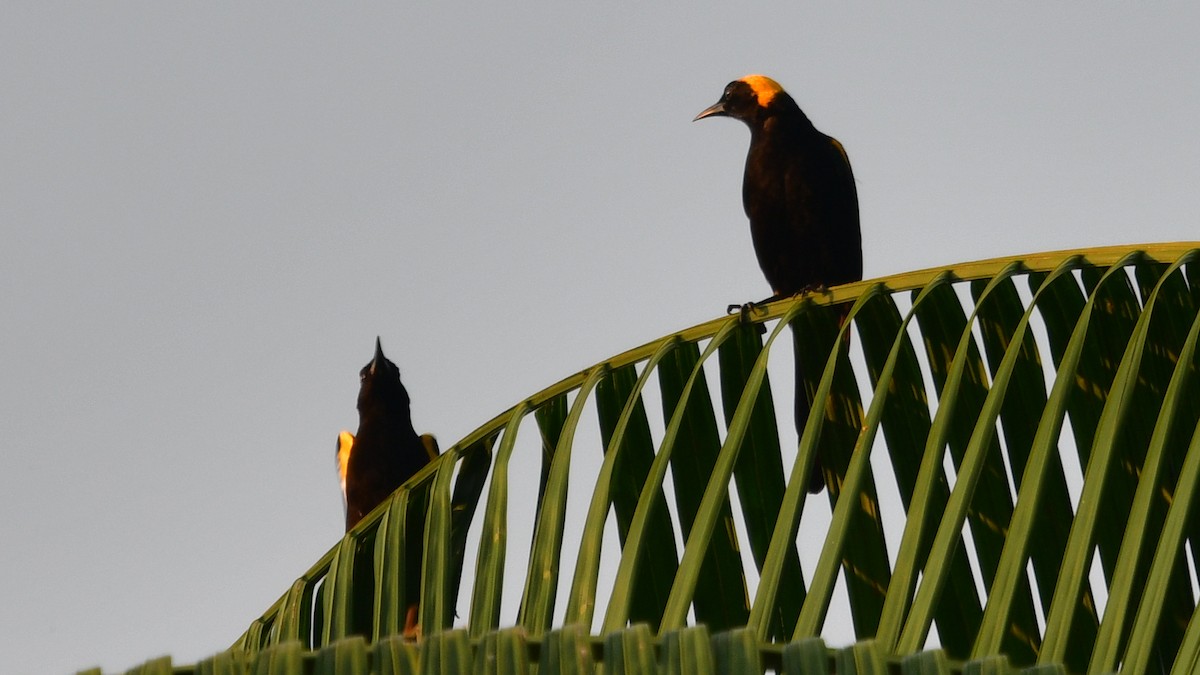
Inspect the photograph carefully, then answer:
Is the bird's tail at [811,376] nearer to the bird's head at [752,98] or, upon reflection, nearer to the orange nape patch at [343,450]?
the bird's head at [752,98]

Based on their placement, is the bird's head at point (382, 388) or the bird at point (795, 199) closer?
the bird at point (795, 199)

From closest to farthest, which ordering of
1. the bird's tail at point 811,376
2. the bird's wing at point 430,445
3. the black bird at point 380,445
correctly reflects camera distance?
the bird's tail at point 811,376
the black bird at point 380,445
the bird's wing at point 430,445

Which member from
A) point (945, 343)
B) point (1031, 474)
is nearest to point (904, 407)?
point (945, 343)

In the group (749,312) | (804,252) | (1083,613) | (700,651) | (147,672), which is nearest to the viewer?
(700,651)

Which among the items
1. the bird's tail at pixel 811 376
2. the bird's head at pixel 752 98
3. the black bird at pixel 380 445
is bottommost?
the bird's tail at pixel 811 376

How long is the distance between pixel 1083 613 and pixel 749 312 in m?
0.62

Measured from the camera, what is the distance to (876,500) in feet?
6.84

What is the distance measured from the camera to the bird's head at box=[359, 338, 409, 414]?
16.8 ft

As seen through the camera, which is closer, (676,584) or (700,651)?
(700,651)

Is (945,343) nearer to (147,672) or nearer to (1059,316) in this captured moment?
(1059,316)

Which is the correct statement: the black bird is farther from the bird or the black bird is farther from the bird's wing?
the bird

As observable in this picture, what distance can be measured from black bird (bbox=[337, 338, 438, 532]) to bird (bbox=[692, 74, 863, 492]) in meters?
1.44

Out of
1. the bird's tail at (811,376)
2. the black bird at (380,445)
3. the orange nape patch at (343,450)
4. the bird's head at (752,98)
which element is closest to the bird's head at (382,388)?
the black bird at (380,445)

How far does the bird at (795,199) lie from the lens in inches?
151
